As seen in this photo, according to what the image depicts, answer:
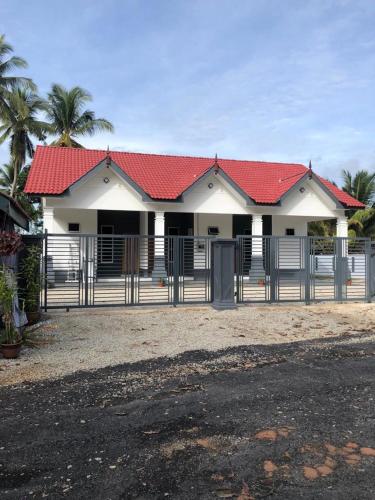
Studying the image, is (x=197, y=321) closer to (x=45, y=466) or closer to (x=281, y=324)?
(x=281, y=324)

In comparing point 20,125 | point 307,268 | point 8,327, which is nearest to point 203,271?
point 307,268

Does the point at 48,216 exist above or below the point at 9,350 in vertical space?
above

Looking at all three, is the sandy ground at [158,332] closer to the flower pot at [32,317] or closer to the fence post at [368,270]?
the flower pot at [32,317]

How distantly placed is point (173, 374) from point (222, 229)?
16.3 metres

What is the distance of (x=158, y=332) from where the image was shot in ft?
31.8

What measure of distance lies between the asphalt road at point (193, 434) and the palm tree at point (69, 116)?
2935cm

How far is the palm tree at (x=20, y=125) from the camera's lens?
29.4m

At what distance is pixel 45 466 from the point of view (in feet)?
12.1

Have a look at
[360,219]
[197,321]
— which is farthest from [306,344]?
[360,219]

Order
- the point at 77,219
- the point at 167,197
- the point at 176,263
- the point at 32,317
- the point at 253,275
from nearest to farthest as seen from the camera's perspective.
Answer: the point at 32,317, the point at 176,263, the point at 253,275, the point at 167,197, the point at 77,219

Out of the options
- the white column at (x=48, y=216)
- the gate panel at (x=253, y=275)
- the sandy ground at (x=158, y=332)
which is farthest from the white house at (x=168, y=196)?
the sandy ground at (x=158, y=332)

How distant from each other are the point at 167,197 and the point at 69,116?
57.3 feet

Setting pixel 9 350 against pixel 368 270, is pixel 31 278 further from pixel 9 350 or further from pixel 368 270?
pixel 368 270

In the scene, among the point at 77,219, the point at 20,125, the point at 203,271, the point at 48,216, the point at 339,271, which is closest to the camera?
the point at 339,271
